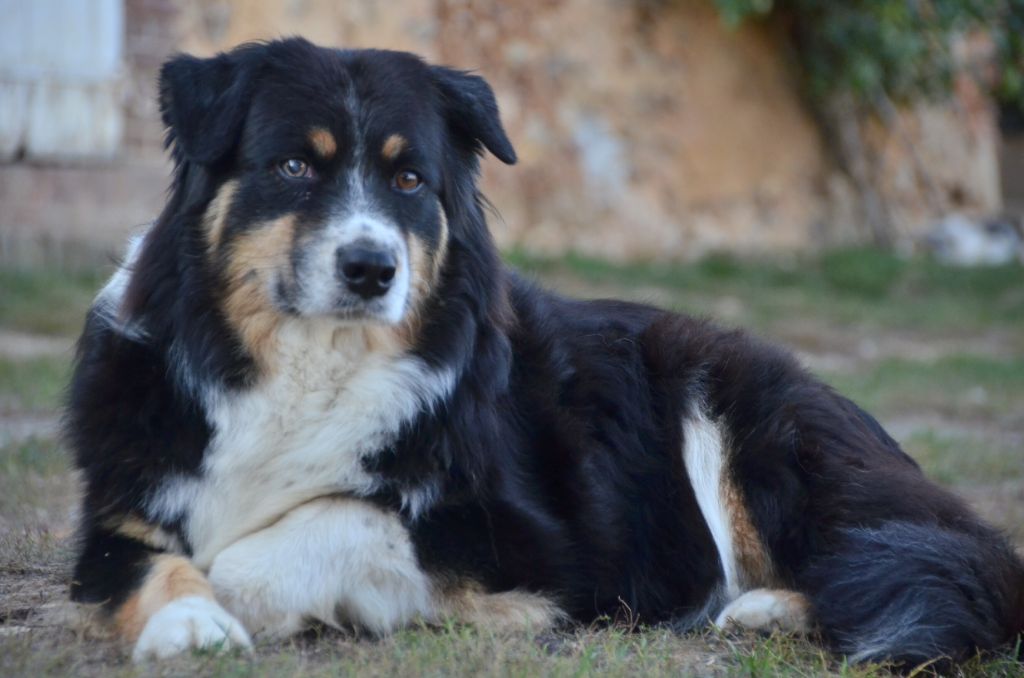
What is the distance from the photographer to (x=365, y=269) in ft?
11.2

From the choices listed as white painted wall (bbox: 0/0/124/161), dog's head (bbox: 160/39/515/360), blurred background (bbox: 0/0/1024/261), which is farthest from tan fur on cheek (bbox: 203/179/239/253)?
white painted wall (bbox: 0/0/124/161)

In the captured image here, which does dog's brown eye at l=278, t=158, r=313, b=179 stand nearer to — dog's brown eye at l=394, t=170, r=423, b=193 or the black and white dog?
the black and white dog

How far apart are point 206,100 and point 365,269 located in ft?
2.26

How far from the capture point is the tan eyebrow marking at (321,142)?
357cm

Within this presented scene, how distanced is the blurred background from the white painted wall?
15 mm

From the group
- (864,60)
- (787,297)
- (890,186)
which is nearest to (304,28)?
(787,297)

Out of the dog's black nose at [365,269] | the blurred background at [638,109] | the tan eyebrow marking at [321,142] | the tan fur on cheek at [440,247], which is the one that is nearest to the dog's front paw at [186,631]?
the dog's black nose at [365,269]

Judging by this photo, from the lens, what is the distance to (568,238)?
1283 centimetres

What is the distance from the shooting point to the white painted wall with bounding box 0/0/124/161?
33.0ft

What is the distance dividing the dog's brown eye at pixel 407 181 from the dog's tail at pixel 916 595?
5.23 feet

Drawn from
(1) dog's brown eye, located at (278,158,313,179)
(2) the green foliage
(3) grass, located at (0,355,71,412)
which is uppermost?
(2) the green foliage

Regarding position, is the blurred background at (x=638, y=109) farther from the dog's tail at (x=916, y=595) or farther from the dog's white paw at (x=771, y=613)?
the dog's tail at (x=916, y=595)

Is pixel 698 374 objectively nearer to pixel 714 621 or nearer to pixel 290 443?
pixel 714 621

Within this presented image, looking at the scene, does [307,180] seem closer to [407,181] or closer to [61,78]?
[407,181]
